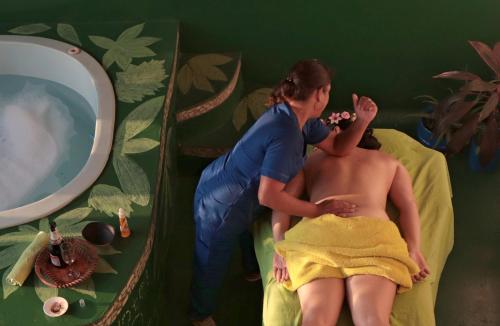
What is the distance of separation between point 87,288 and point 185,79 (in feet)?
4.40

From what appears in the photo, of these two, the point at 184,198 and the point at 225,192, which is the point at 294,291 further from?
the point at 184,198

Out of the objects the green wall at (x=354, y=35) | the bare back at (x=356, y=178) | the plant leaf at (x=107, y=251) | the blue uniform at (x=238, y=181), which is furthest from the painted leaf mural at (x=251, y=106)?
the plant leaf at (x=107, y=251)

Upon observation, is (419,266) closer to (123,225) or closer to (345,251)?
(345,251)

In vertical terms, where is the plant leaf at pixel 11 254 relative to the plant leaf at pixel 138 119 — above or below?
below

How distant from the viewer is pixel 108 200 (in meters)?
2.01

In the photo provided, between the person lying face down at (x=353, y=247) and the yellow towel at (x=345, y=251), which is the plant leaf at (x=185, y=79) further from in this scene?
the yellow towel at (x=345, y=251)

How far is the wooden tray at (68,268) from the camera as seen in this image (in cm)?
173

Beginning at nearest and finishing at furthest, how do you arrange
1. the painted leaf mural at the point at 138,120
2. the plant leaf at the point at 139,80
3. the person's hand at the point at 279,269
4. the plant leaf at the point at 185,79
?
the person's hand at the point at 279,269 < the painted leaf mural at the point at 138,120 < the plant leaf at the point at 139,80 < the plant leaf at the point at 185,79

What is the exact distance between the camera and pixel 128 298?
178 centimetres

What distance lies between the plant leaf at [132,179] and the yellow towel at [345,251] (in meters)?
0.51

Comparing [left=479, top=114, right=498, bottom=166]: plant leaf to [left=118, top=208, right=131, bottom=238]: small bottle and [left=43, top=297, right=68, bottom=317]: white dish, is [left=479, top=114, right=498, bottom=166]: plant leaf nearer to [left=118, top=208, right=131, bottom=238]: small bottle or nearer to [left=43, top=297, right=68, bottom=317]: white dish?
[left=118, top=208, right=131, bottom=238]: small bottle

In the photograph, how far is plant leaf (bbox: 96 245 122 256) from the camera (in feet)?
6.05

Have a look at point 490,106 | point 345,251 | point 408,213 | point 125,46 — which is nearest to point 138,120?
point 125,46

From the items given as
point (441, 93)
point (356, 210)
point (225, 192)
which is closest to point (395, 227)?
point (356, 210)
